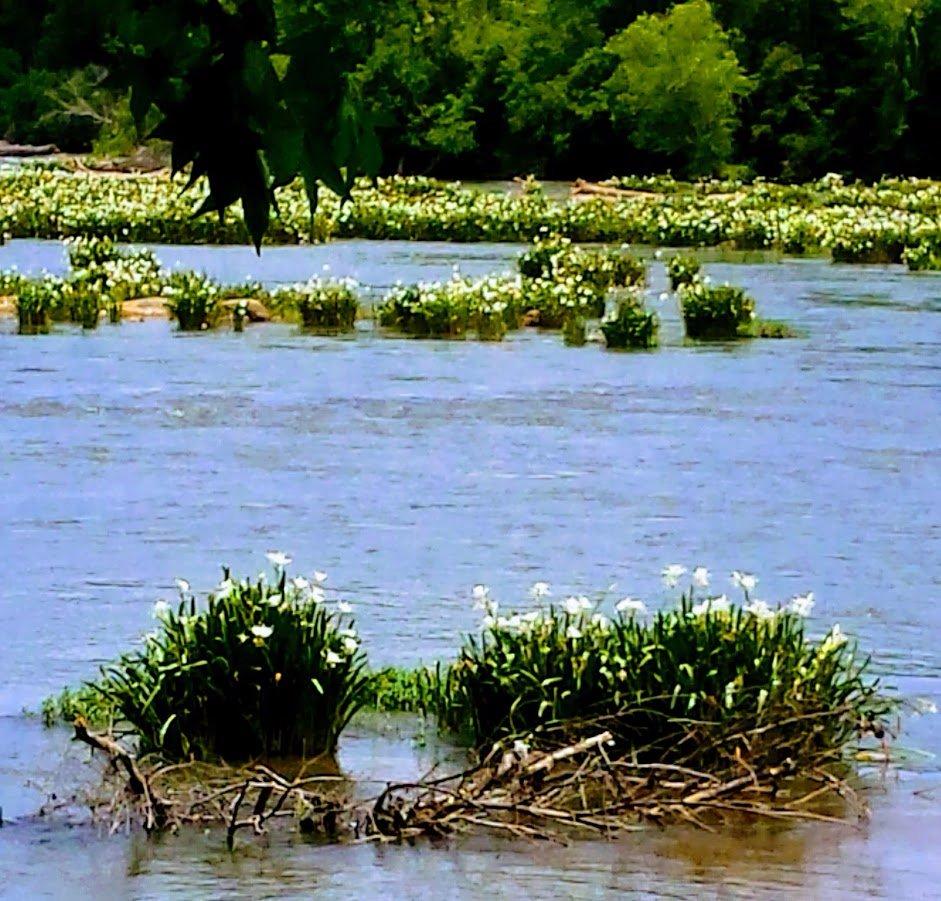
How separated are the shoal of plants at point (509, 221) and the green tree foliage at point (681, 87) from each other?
18.5 m

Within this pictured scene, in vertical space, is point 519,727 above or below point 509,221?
below

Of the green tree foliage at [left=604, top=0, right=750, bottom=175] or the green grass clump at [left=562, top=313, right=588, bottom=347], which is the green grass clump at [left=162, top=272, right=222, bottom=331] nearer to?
the green grass clump at [left=562, top=313, right=588, bottom=347]

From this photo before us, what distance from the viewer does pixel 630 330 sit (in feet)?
83.5

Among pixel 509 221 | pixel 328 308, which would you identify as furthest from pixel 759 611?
pixel 509 221

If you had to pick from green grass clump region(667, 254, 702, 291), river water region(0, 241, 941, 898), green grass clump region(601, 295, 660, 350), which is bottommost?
river water region(0, 241, 941, 898)

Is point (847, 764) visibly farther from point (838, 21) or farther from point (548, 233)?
point (838, 21)

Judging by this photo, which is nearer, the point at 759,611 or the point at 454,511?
the point at 759,611

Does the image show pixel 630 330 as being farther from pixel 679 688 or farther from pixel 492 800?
pixel 492 800

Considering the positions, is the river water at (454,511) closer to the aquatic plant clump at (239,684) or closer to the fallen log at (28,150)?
the aquatic plant clump at (239,684)

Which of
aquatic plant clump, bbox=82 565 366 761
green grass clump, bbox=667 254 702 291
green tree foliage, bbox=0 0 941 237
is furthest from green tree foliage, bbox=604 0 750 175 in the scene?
aquatic plant clump, bbox=82 565 366 761

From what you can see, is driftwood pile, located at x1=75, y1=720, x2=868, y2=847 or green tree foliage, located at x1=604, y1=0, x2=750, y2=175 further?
green tree foliage, located at x1=604, y1=0, x2=750, y2=175

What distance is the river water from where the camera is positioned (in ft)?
25.6

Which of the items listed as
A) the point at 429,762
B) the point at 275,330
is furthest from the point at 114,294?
the point at 429,762

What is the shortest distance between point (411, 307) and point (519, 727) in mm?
18502
